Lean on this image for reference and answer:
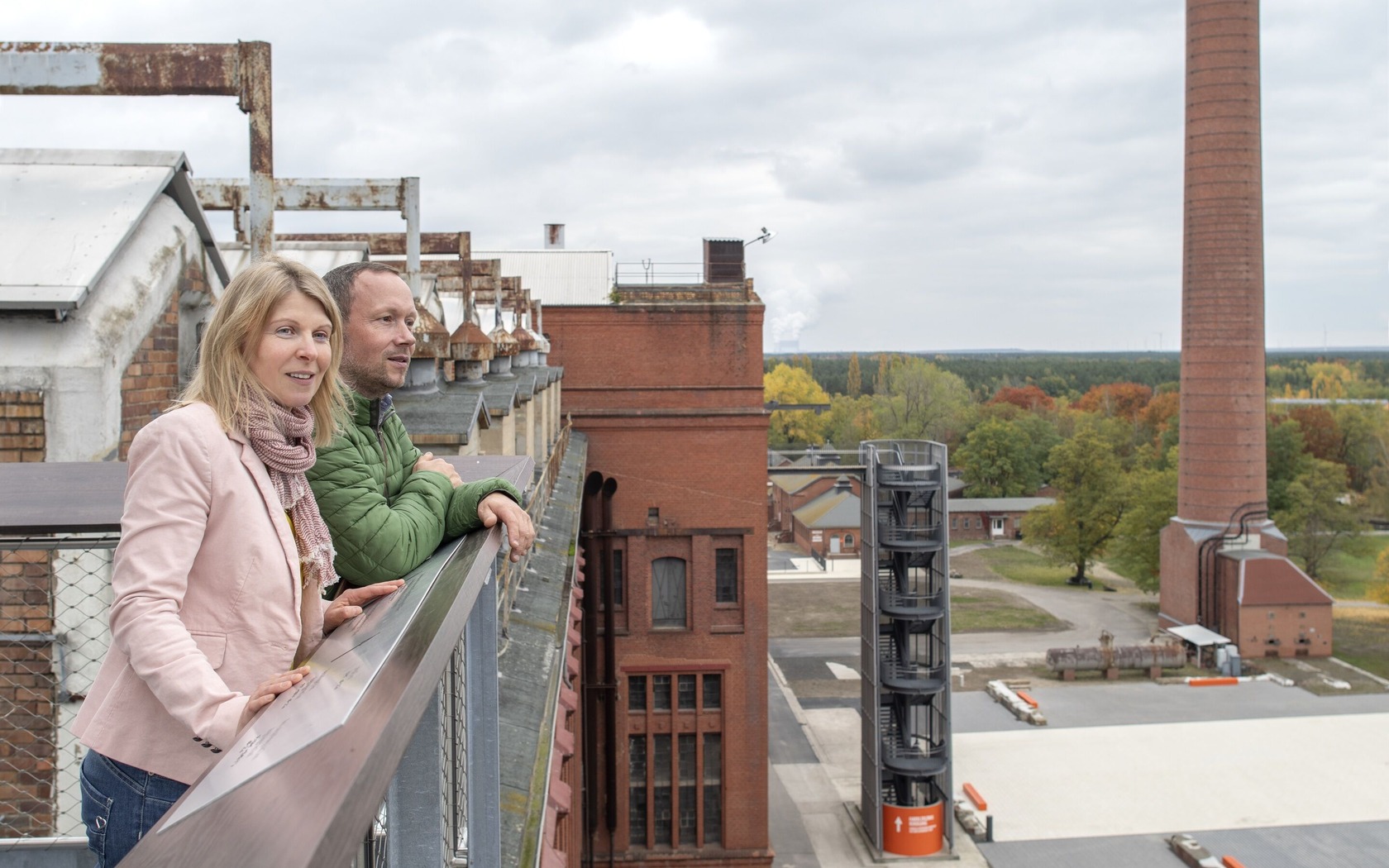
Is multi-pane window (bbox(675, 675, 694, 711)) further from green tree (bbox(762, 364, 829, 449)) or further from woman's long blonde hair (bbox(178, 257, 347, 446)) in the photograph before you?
green tree (bbox(762, 364, 829, 449))

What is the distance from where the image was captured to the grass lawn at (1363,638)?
34.3 metres

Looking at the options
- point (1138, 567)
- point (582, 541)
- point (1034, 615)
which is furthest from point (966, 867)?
point (1138, 567)

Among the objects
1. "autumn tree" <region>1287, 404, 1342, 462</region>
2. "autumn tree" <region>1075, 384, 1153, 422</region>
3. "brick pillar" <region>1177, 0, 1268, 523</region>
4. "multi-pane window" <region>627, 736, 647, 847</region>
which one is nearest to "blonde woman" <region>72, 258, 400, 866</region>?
"multi-pane window" <region>627, 736, 647, 847</region>

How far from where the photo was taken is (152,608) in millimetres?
1618

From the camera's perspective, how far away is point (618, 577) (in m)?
19.0

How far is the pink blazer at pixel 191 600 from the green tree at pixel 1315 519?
165 feet

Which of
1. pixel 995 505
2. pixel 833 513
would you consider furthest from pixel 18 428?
pixel 995 505

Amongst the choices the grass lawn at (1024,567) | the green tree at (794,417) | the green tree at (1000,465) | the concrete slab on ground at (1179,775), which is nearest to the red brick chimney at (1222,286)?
the concrete slab on ground at (1179,775)

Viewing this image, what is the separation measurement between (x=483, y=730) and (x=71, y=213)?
4.32 m

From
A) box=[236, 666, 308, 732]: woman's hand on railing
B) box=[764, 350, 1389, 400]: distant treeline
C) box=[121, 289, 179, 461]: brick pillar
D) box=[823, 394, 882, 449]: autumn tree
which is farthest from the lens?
box=[764, 350, 1389, 400]: distant treeline

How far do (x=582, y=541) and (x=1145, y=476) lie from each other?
35.0 m

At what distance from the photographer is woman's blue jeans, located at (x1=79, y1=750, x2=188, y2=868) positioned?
1.75 meters

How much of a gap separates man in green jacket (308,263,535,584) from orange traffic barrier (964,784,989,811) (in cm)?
2021

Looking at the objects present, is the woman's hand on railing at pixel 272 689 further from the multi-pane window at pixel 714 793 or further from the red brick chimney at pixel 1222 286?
the red brick chimney at pixel 1222 286
